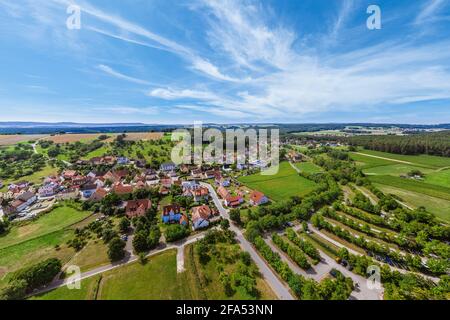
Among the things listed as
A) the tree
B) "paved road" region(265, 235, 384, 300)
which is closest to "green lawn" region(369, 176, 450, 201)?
"paved road" region(265, 235, 384, 300)

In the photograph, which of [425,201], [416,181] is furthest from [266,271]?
[416,181]

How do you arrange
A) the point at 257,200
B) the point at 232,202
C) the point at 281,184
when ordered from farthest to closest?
the point at 281,184 < the point at 257,200 < the point at 232,202

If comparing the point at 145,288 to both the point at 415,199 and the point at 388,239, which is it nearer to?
the point at 388,239

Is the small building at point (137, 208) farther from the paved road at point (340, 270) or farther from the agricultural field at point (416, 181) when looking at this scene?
the agricultural field at point (416, 181)

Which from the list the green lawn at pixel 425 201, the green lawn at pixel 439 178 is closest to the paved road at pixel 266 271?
the green lawn at pixel 425 201

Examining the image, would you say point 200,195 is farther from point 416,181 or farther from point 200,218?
point 416,181

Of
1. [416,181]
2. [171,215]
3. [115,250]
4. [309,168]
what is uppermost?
[309,168]

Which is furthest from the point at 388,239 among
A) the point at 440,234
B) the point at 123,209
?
the point at 123,209

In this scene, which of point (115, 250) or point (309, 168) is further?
point (309, 168)
